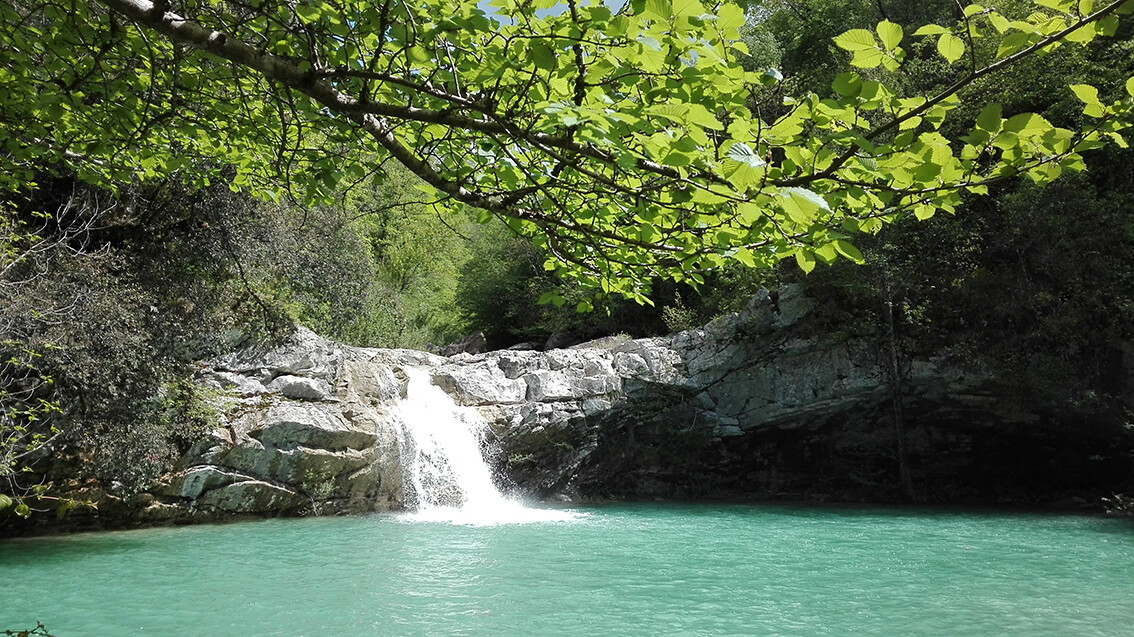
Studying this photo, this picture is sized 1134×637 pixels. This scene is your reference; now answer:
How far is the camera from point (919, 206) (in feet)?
7.48

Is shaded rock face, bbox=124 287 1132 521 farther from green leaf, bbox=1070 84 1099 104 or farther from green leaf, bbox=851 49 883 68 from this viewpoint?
green leaf, bbox=1070 84 1099 104

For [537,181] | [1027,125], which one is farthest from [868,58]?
[537,181]

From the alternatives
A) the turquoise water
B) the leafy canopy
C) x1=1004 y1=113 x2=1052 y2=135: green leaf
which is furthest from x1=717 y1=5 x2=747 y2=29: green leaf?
the turquoise water

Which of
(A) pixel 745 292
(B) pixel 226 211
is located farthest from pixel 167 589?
(A) pixel 745 292

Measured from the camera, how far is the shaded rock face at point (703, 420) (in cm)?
1252

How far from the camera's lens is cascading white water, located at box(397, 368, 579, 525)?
13320 mm

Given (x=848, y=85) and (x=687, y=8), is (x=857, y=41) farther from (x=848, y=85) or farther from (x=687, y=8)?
(x=687, y=8)

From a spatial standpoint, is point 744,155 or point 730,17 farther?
point 730,17

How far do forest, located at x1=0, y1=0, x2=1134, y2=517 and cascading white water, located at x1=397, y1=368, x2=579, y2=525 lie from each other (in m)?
2.78

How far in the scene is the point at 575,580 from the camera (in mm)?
7363

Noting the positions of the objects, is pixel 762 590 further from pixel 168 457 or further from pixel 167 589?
pixel 168 457

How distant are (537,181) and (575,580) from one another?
563cm

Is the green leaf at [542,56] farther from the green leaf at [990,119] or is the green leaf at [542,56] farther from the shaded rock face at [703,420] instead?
the shaded rock face at [703,420]

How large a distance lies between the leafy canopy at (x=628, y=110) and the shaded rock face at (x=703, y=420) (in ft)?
31.3
